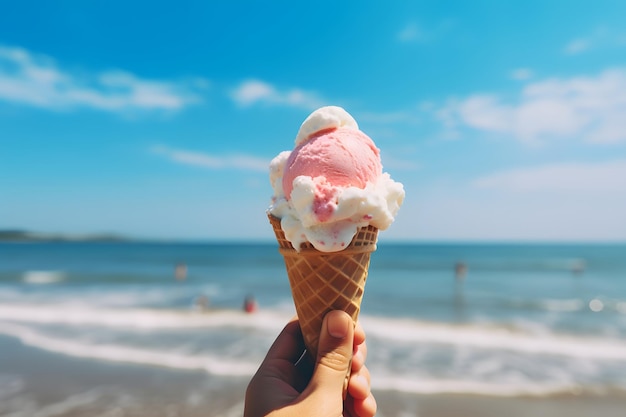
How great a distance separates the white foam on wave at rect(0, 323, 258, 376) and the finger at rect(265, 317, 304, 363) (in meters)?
5.52

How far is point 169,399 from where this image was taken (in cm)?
642

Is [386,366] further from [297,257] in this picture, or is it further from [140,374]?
[297,257]

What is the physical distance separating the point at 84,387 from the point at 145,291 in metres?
14.1

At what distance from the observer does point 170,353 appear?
346 inches

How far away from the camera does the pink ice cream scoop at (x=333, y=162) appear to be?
2348 mm

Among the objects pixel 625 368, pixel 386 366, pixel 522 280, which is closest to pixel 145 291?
pixel 386 366

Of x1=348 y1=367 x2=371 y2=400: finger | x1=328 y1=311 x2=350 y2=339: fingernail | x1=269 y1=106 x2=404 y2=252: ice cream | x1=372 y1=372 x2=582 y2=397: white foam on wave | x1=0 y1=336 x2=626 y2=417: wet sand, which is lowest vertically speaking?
x1=0 y1=336 x2=626 y2=417: wet sand

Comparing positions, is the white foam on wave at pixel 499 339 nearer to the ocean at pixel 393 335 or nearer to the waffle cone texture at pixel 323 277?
the ocean at pixel 393 335

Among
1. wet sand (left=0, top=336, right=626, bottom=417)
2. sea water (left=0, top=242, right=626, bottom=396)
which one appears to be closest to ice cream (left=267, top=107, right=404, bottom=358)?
wet sand (left=0, top=336, right=626, bottom=417)

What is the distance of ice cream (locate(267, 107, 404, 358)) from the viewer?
85.2 inches

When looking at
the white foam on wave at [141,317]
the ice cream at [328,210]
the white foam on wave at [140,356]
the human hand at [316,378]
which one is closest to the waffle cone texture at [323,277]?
the ice cream at [328,210]

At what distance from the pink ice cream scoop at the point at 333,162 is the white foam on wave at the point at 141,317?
377 inches

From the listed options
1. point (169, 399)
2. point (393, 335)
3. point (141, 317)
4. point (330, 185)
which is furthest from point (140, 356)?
point (330, 185)

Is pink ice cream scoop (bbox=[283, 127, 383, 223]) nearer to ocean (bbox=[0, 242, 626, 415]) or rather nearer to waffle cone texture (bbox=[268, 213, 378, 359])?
waffle cone texture (bbox=[268, 213, 378, 359])
